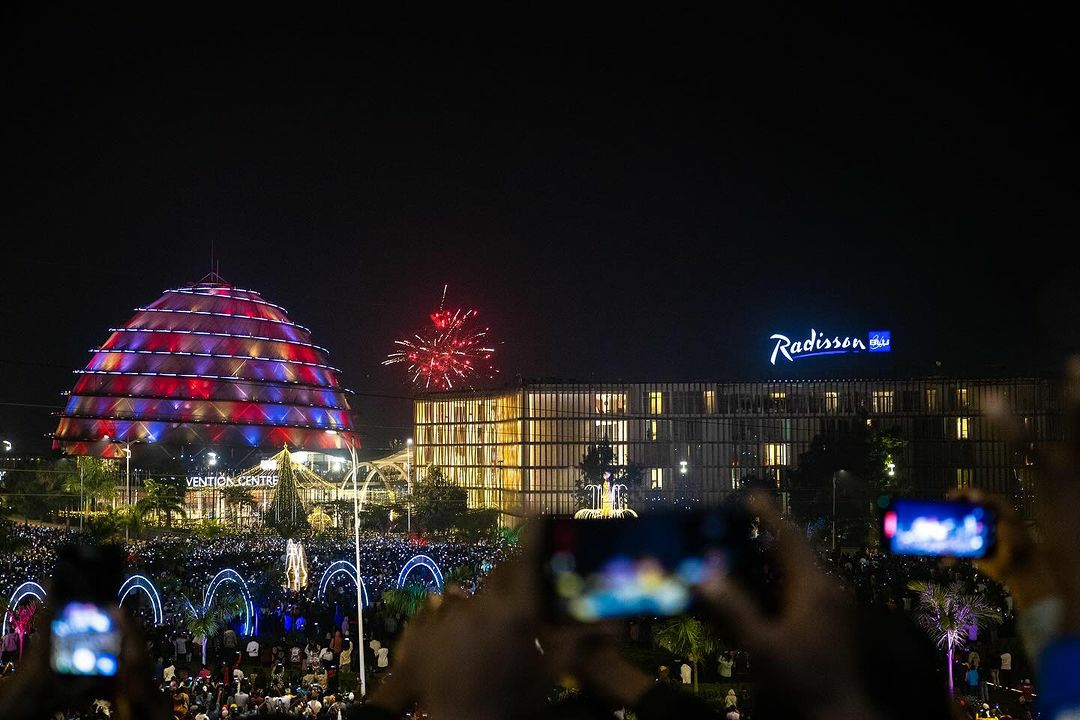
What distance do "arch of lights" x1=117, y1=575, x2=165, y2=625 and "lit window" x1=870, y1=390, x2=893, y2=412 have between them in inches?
2665

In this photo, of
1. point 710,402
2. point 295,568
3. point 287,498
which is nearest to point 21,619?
point 295,568

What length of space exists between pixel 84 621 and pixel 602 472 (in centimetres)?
7823

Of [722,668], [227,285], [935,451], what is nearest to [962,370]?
[935,451]

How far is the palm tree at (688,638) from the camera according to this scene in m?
21.6

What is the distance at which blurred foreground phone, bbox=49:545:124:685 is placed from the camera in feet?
11.2

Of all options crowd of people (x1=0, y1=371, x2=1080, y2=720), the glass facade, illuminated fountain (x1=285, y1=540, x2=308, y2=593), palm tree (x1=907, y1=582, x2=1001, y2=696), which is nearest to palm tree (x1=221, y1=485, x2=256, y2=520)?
the glass facade

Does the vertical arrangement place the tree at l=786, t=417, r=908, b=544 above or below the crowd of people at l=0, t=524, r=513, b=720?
above

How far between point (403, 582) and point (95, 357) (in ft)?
206

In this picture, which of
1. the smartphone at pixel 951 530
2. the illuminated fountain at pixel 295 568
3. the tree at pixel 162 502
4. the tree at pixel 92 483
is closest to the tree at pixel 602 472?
the tree at pixel 162 502

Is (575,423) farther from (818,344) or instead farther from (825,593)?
(825,593)

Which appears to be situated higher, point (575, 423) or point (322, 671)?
point (575, 423)

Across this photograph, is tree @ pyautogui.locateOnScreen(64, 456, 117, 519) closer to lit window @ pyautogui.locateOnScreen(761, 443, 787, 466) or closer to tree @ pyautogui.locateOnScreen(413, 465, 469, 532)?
tree @ pyautogui.locateOnScreen(413, 465, 469, 532)

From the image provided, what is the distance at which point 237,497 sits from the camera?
2854 inches

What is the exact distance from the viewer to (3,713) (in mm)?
3354
